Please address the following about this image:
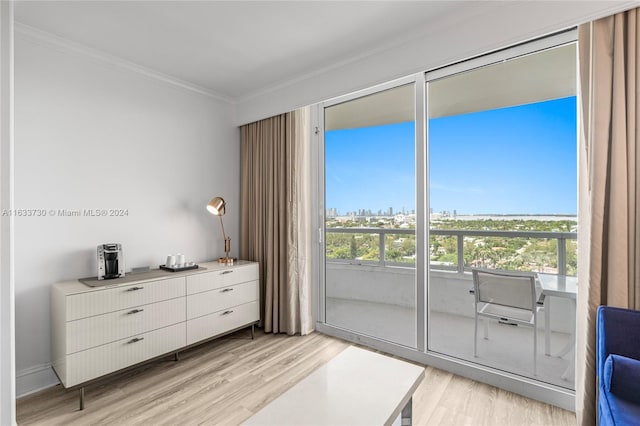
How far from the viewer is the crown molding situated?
2.18m

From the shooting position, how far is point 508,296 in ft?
7.27

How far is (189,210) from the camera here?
3.13m

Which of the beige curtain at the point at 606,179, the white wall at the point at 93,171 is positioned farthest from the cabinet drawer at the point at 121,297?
the beige curtain at the point at 606,179

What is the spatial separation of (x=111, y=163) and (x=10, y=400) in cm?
169

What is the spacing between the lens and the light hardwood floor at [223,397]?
185 centimetres

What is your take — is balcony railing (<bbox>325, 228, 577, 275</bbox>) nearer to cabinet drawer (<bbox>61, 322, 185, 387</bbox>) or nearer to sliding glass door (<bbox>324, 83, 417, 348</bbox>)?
sliding glass door (<bbox>324, 83, 417, 348</bbox>)

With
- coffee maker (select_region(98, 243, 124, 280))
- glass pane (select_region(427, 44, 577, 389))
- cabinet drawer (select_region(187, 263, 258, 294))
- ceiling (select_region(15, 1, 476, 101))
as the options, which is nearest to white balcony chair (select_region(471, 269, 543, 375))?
glass pane (select_region(427, 44, 577, 389))

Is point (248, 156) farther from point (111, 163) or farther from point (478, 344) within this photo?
point (478, 344)

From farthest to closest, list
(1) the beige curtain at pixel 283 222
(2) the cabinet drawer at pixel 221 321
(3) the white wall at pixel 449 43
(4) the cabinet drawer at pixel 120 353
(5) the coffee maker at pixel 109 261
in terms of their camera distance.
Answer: (1) the beige curtain at pixel 283 222
(2) the cabinet drawer at pixel 221 321
(5) the coffee maker at pixel 109 261
(4) the cabinet drawer at pixel 120 353
(3) the white wall at pixel 449 43

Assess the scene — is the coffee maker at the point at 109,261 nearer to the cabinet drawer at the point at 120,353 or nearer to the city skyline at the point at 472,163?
the cabinet drawer at the point at 120,353

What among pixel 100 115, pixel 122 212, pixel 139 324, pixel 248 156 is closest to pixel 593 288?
pixel 139 324

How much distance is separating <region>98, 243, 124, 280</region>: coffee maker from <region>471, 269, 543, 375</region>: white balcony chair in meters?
2.74

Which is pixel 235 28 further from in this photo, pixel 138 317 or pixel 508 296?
pixel 508 296

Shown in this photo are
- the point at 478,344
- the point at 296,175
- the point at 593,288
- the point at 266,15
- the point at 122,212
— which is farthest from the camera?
the point at 296,175
